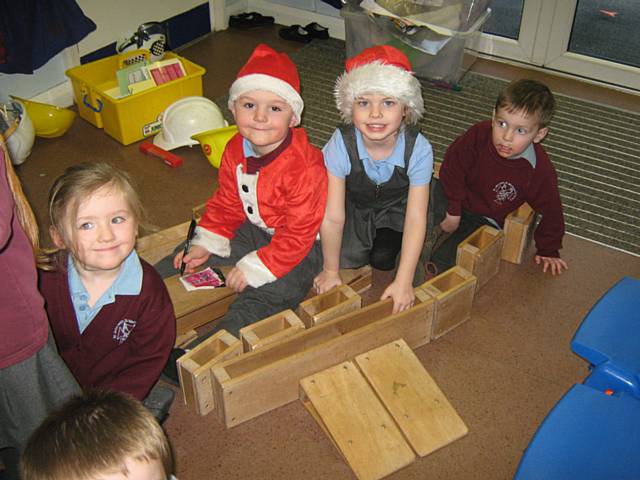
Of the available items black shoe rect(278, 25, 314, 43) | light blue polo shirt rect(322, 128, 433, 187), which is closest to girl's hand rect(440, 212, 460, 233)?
light blue polo shirt rect(322, 128, 433, 187)

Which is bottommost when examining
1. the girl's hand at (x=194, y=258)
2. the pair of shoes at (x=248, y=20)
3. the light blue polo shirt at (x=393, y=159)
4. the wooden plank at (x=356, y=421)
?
the wooden plank at (x=356, y=421)

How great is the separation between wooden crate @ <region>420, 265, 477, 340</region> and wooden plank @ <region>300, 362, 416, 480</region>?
0.30 metres

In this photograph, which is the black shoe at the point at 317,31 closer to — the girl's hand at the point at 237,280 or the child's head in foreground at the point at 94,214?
the girl's hand at the point at 237,280

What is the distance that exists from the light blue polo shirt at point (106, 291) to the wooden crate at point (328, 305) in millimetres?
490

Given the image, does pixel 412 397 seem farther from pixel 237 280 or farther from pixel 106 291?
pixel 106 291

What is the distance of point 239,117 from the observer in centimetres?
175

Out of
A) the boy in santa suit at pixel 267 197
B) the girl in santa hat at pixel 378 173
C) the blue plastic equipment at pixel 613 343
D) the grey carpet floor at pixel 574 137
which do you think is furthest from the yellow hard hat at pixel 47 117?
the blue plastic equipment at pixel 613 343

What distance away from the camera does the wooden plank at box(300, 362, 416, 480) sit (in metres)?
1.56

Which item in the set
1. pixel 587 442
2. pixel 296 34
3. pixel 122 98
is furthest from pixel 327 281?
pixel 296 34

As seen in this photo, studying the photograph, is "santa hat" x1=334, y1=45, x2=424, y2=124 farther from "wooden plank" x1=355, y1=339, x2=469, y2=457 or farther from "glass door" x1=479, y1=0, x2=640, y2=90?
"glass door" x1=479, y1=0, x2=640, y2=90

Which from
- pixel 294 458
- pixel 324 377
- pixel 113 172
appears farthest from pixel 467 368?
pixel 113 172

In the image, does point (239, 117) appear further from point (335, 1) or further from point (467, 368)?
point (335, 1)

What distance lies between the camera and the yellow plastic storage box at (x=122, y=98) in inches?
108

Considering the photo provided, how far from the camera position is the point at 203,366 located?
162 centimetres
